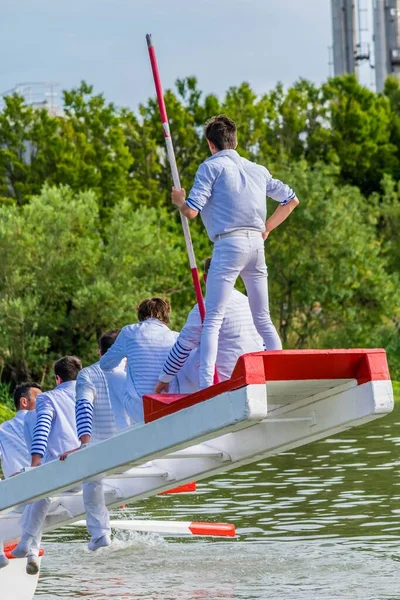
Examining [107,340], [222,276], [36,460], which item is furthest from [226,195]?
[36,460]

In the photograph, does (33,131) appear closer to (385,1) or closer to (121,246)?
(121,246)

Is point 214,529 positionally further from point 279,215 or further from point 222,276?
point 222,276

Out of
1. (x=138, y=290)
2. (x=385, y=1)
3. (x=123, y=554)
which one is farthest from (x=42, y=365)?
(x=385, y=1)

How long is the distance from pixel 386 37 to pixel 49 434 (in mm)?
62899

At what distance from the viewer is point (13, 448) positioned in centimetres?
1430

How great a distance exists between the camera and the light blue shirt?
11.1 meters

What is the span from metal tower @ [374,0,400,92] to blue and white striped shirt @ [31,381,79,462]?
61.8 metres

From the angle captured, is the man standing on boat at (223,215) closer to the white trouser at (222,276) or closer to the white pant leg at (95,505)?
the white trouser at (222,276)

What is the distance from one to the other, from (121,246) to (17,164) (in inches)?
403

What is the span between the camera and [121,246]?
43500 mm

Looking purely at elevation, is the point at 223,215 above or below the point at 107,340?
above

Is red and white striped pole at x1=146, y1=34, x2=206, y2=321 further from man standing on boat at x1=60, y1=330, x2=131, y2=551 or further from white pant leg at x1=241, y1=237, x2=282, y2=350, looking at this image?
man standing on boat at x1=60, y1=330, x2=131, y2=551

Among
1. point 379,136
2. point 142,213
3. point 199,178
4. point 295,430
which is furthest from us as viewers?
point 379,136

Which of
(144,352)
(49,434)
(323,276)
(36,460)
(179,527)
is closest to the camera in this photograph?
(144,352)
